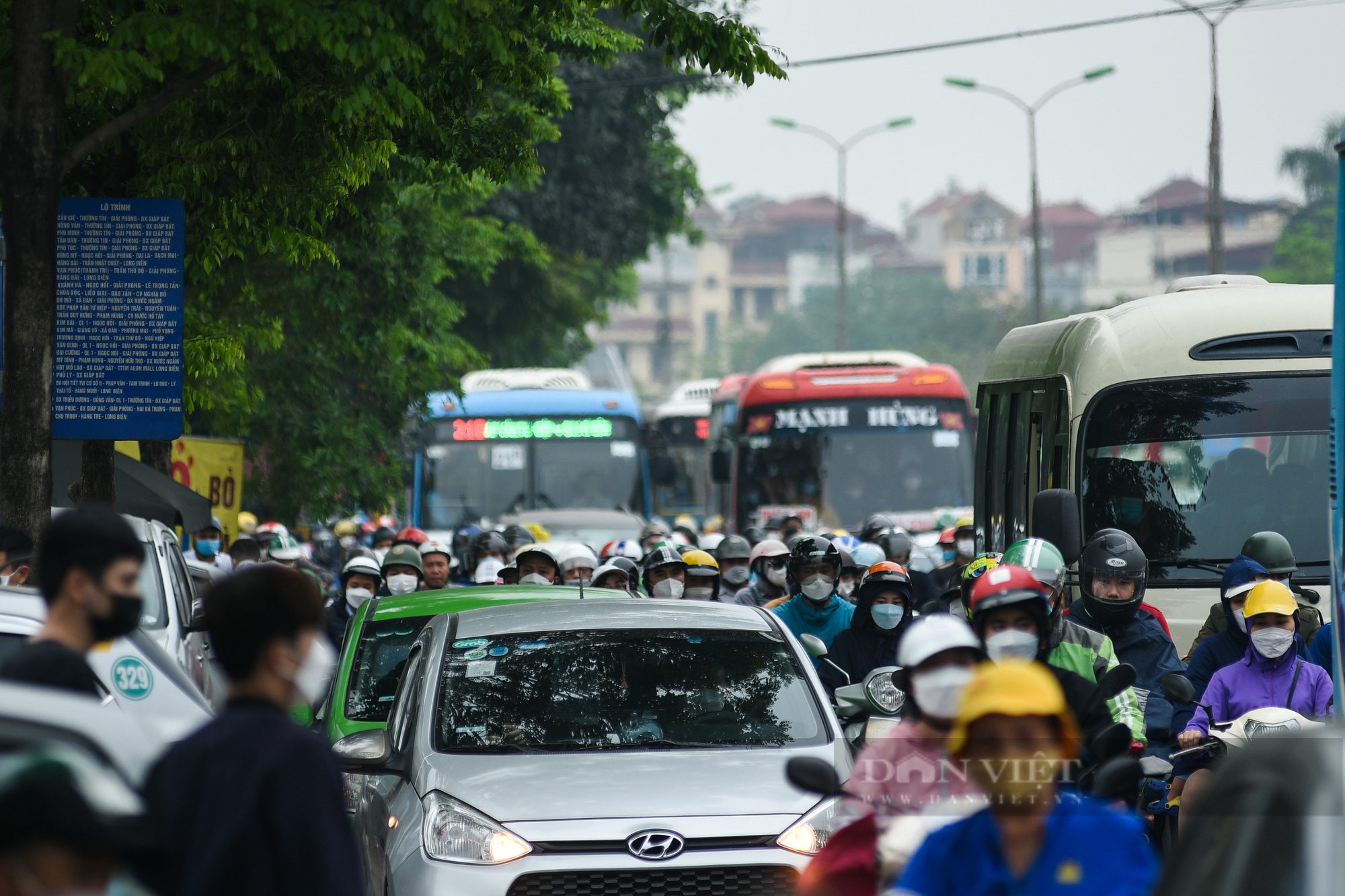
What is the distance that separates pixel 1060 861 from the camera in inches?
132

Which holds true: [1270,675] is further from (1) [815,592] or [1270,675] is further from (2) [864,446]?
(2) [864,446]

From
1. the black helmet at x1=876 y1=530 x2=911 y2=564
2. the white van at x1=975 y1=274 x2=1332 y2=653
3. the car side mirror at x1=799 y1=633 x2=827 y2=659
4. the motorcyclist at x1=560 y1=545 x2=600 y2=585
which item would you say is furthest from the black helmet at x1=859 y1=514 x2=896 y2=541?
the car side mirror at x1=799 y1=633 x2=827 y2=659

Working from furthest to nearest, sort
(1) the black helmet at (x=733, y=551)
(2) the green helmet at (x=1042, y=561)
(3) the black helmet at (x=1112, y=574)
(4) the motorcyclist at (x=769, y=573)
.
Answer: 1. (1) the black helmet at (x=733, y=551)
2. (4) the motorcyclist at (x=769, y=573)
3. (3) the black helmet at (x=1112, y=574)
4. (2) the green helmet at (x=1042, y=561)

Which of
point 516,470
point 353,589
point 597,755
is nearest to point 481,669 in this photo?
point 597,755

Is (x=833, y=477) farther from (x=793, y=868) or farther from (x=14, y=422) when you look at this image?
(x=793, y=868)

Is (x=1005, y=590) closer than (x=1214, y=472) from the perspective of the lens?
Yes

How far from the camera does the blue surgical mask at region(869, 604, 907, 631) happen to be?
31.0 ft

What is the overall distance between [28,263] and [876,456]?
12766 millimetres

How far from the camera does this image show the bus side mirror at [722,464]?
21922mm

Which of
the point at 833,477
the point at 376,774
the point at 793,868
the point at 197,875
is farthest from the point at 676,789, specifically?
the point at 833,477

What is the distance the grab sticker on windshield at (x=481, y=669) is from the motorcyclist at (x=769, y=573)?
240 inches

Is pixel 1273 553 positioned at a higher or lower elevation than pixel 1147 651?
higher

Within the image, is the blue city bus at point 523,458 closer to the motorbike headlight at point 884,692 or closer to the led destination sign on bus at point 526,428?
the led destination sign on bus at point 526,428

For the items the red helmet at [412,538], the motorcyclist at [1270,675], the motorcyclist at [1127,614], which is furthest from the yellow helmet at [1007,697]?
the red helmet at [412,538]
